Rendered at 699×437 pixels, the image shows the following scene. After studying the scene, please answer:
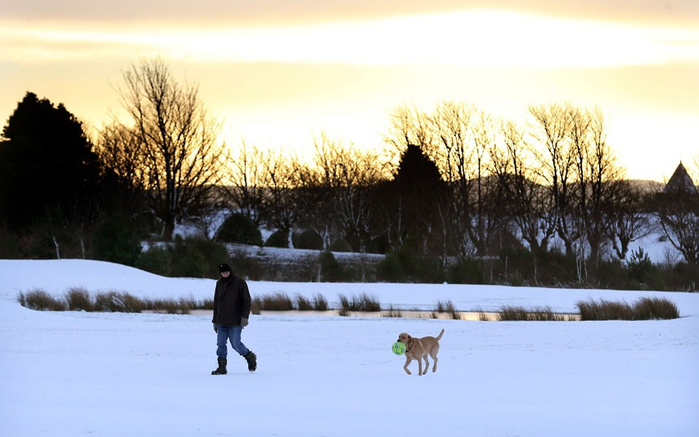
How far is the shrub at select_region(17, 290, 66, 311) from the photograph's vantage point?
29.9 metres

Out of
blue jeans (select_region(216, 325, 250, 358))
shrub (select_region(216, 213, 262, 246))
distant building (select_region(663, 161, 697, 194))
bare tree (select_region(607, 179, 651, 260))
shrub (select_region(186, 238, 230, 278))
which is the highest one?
distant building (select_region(663, 161, 697, 194))

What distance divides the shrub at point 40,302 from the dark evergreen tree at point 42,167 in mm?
19567

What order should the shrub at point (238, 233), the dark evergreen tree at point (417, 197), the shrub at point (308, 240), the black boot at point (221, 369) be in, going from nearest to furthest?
the black boot at point (221, 369) < the dark evergreen tree at point (417, 197) < the shrub at point (238, 233) < the shrub at point (308, 240)

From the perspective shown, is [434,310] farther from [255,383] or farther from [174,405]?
[174,405]

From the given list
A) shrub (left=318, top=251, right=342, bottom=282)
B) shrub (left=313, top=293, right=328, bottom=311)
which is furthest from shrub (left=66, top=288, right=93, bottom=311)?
shrub (left=318, top=251, right=342, bottom=282)

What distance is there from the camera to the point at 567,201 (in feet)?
188

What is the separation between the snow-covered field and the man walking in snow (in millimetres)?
518

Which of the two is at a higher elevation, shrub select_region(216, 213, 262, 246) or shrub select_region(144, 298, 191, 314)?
shrub select_region(216, 213, 262, 246)

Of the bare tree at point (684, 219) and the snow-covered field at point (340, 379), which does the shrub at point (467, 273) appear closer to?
the bare tree at point (684, 219)

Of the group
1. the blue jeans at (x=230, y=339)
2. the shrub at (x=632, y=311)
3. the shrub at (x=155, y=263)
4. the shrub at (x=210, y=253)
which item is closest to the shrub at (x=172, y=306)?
the shrub at (x=155, y=263)

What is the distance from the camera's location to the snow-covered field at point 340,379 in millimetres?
11117

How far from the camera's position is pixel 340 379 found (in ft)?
49.4

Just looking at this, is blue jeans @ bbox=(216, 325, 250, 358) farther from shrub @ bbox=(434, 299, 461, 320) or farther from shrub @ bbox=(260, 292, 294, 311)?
shrub @ bbox=(260, 292, 294, 311)

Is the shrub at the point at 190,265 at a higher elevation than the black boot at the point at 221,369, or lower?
higher
